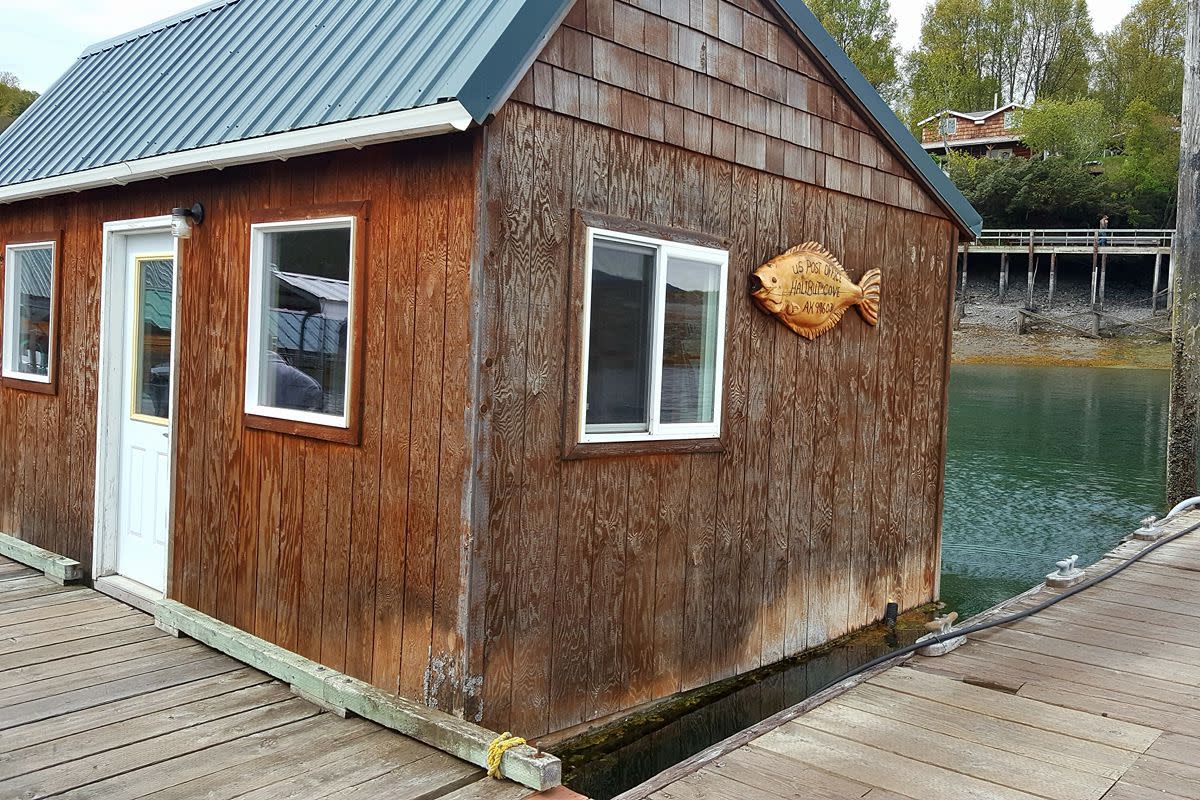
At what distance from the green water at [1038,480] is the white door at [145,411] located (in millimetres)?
6253

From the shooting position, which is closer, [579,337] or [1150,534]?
[579,337]

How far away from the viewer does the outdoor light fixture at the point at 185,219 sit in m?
5.16

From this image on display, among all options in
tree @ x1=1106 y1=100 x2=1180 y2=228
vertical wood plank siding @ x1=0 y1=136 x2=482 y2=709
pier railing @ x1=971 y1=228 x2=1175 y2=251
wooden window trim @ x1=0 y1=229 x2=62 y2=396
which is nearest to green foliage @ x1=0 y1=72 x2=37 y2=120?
wooden window trim @ x1=0 y1=229 x2=62 y2=396

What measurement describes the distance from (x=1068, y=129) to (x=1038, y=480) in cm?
4130

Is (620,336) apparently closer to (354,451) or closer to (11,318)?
(354,451)

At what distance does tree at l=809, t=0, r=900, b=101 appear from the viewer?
55000 mm

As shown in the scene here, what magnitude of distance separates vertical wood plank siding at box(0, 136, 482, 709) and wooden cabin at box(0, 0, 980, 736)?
0.02m

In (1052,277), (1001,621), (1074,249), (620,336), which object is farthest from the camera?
(1052,277)

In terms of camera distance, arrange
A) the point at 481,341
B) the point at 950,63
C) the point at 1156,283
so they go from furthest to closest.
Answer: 1. the point at 950,63
2. the point at 1156,283
3. the point at 481,341

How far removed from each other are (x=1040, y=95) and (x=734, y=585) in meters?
65.1

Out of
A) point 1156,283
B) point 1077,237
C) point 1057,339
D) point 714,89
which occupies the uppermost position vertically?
point 1077,237

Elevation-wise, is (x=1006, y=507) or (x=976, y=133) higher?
(x=976, y=133)

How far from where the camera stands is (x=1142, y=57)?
57156 millimetres

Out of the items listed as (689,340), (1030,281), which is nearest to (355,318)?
(689,340)
